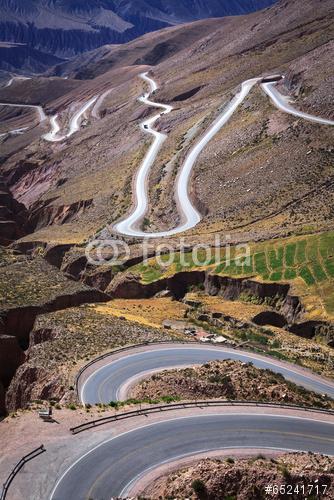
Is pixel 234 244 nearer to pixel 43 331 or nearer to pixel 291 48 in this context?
pixel 43 331

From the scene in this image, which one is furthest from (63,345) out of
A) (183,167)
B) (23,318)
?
(183,167)

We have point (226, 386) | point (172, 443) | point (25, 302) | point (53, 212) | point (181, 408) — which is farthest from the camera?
point (53, 212)

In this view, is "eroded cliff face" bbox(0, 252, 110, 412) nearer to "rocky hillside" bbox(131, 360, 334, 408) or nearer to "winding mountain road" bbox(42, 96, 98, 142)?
"rocky hillside" bbox(131, 360, 334, 408)

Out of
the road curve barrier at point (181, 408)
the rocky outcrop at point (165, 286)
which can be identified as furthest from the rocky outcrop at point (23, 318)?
the road curve barrier at point (181, 408)

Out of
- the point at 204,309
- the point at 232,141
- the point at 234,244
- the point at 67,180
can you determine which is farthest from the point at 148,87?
the point at 204,309

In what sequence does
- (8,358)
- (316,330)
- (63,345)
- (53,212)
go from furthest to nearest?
(53,212) < (316,330) < (8,358) < (63,345)

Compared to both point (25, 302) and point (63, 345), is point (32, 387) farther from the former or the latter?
point (25, 302)
